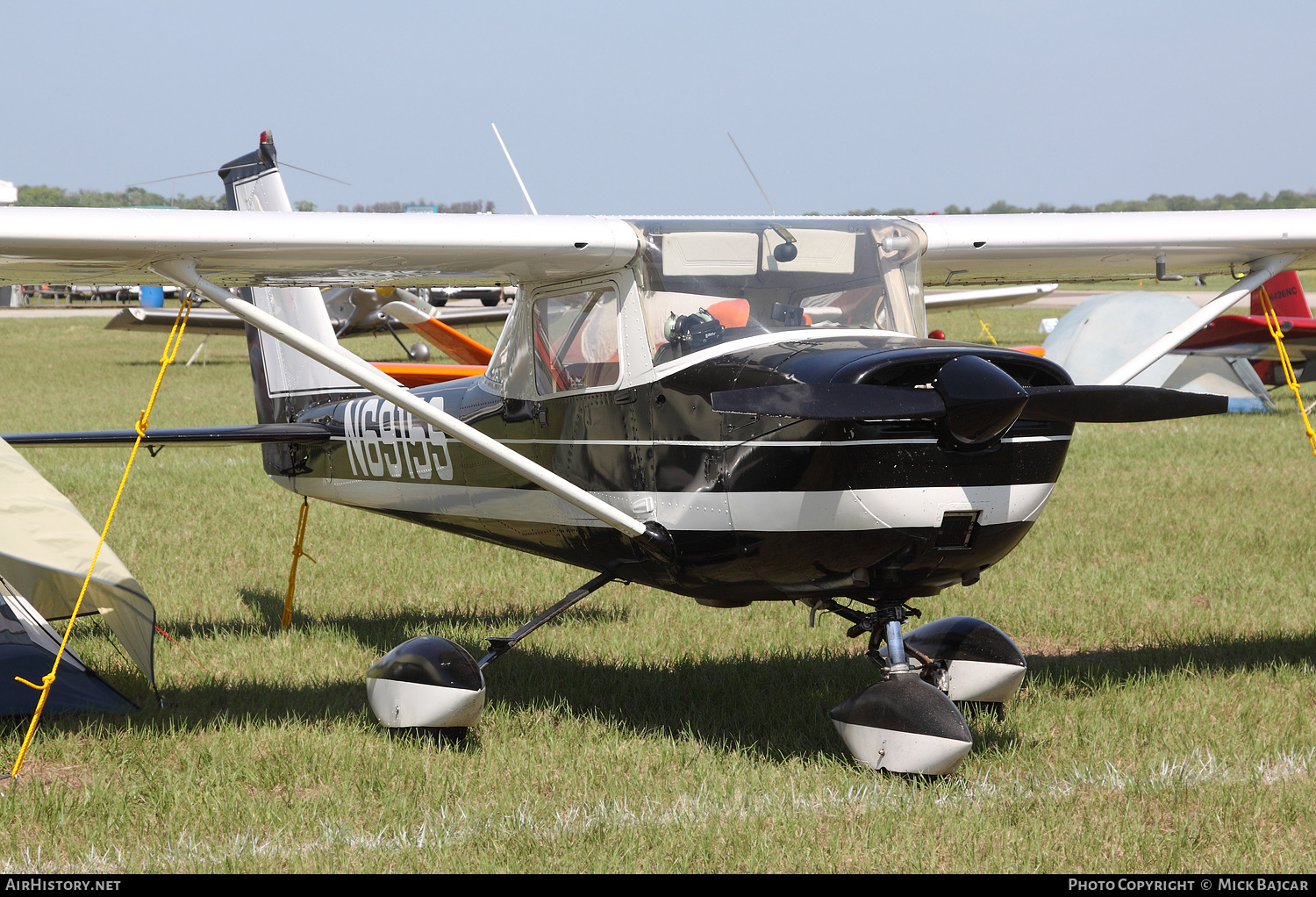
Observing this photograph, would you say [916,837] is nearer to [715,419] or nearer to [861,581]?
[861,581]

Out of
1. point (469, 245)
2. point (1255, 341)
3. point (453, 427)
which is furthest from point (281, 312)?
point (1255, 341)

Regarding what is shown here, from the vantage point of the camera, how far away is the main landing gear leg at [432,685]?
16.2 feet

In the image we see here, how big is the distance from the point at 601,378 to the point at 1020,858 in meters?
2.45

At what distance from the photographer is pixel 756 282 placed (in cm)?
471

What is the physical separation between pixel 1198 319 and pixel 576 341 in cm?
301

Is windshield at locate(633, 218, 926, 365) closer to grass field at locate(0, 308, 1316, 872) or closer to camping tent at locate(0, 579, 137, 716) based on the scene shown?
grass field at locate(0, 308, 1316, 872)

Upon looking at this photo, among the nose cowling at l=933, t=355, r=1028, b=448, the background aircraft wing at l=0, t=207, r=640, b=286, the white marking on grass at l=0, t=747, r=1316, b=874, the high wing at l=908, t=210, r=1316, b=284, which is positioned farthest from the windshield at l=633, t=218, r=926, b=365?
the white marking on grass at l=0, t=747, r=1316, b=874

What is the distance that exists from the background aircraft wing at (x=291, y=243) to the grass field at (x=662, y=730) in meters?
2.04

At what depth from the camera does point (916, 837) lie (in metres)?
3.85

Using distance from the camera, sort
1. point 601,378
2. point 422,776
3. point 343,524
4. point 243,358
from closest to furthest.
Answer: point 422,776
point 601,378
point 343,524
point 243,358

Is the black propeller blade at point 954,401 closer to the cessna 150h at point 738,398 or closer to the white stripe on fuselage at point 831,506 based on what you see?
the cessna 150h at point 738,398

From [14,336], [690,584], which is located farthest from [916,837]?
[14,336]

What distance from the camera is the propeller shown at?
3828mm

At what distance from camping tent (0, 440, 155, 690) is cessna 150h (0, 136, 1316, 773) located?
0.64 m
